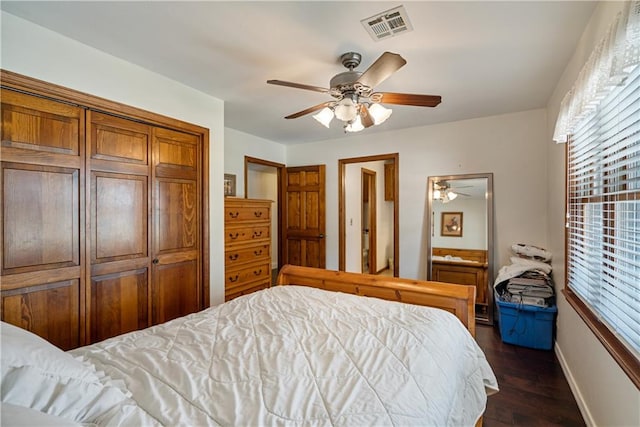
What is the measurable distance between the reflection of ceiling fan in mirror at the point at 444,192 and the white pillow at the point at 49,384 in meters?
3.68

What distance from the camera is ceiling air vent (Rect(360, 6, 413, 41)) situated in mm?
1669

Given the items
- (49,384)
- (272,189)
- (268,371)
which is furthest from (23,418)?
(272,189)

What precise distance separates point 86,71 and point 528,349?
4.29 metres

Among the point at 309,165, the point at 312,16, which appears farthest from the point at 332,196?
the point at 312,16

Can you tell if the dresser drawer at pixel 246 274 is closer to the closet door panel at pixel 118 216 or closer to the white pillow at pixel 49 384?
the closet door panel at pixel 118 216

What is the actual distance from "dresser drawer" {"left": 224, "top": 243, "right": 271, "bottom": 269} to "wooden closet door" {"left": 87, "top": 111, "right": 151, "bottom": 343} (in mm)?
912

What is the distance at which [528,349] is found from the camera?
2.79m

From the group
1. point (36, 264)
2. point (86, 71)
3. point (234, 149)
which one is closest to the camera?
point (36, 264)

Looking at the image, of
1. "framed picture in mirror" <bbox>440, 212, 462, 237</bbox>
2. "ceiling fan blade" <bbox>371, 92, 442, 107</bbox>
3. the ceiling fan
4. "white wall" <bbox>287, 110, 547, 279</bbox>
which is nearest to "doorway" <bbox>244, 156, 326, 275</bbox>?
"white wall" <bbox>287, 110, 547, 279</bbox>

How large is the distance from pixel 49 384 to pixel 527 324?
341 cm

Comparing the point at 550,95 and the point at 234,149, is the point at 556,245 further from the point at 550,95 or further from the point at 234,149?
the point at 234,149

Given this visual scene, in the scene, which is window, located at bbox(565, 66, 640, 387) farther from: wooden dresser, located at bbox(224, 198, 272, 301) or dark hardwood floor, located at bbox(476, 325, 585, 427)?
wooden dresser, located at bbox(224, 198, 272, 301)

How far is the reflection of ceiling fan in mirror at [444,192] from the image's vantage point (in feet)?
12.3

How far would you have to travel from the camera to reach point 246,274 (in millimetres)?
3473
